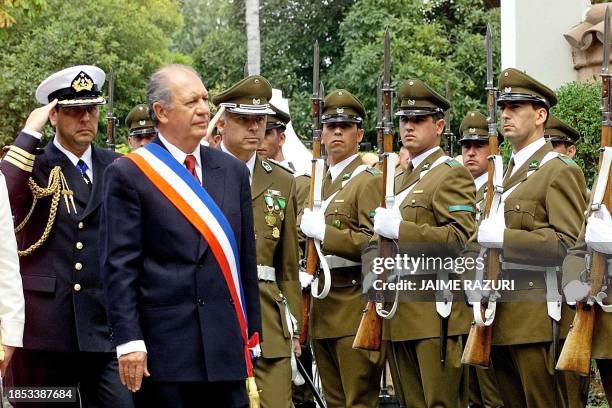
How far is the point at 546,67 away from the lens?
49.4 ft

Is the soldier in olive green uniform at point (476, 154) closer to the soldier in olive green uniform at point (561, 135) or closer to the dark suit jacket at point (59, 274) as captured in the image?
the soldier in olive green uniform at point (561, 135)

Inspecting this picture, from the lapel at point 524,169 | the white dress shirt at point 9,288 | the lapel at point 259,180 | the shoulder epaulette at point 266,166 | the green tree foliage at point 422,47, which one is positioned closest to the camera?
the white dress shirt at point 9,288

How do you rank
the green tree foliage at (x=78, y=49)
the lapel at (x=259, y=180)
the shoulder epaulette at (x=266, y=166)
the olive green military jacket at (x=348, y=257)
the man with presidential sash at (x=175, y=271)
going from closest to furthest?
the man with presidential sash at (x=175, y=271)
the lapel at (x=259, y=180)
the shoulder epaulette at (x=266, y=166)
the olive green military jacket at (x=348, y=257)
the green tree foliage at (x=78, y=49)

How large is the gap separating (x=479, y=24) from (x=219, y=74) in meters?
7.36

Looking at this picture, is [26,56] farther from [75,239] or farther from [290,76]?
[75,239]

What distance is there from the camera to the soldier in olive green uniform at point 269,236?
27.8 feet

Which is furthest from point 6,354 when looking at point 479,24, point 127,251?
point 479,24

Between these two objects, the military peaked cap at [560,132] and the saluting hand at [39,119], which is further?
the military peaked cap at [560,132]

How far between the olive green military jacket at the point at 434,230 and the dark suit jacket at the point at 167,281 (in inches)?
113

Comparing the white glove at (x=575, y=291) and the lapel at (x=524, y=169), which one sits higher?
the lapel at (x=524, y=169)

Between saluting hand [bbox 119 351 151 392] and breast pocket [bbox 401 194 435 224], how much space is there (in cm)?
347

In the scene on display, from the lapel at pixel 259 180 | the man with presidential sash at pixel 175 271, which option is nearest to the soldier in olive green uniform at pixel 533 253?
the lapel at pixel 259 180

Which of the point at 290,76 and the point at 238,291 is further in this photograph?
the point at 290,76

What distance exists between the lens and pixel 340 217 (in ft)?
32.8
